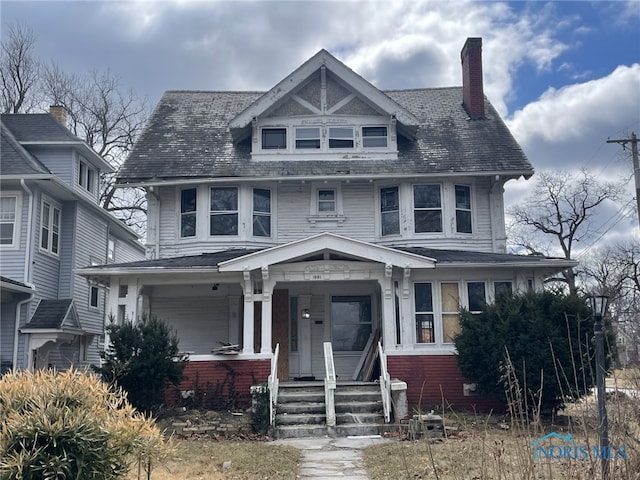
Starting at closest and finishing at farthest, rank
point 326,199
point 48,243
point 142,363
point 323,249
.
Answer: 1. point 142,363
2. point 323,249
3. point 326,199
4. point 48,243

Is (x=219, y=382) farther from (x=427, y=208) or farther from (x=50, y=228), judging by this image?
(x=50, y=228)

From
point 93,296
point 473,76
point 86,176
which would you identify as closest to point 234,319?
point 93,296

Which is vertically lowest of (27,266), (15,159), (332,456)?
(332,456)

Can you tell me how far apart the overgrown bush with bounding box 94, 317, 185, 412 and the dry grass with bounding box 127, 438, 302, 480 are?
1837 millimetres

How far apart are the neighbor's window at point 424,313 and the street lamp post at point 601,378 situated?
684 centimetres

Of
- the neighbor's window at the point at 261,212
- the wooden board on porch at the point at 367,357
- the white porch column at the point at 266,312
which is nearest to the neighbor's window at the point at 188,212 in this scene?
the neighbor's window at the point at 261,212

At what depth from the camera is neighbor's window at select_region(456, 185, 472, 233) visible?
56.5ft

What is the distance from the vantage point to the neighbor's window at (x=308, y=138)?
705 inches

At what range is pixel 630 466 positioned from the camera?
443 centimetres

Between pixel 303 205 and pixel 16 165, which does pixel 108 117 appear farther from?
pixel 303 205

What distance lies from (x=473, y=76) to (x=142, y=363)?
42.4 ft

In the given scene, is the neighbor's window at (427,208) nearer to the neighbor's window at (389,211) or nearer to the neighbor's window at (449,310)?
the neighbor's window at (389,211)

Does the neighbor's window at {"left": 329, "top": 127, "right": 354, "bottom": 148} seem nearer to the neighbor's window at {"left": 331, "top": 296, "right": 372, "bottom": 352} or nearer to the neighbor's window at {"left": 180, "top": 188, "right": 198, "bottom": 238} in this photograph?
the neighbor's window at {"left": 180, "top": 188, "right": 198, "bottom": 238}

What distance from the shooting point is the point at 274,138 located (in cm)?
1805
